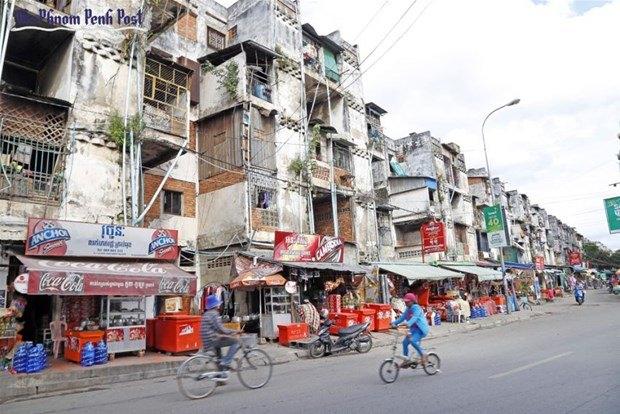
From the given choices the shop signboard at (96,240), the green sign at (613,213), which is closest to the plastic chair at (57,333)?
the shop signboard at (96,240)

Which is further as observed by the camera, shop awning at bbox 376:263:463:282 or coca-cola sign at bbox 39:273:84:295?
shop awning at bbox 376:263:463:282

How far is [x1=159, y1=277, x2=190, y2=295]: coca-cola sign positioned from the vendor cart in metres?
1.22

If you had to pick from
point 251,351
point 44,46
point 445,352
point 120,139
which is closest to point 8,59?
point 44,46

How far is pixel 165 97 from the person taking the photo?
1767 centimetres

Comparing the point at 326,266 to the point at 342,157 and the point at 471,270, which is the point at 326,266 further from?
the point at 471,270

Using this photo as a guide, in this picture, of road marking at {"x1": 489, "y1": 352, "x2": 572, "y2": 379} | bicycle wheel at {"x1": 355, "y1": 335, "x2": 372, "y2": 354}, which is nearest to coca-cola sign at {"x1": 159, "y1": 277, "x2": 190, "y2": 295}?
bicycle wheel at {"x1": 355, "y1": 335, "x2": 372, "y2": 354}

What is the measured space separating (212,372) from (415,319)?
4141mm

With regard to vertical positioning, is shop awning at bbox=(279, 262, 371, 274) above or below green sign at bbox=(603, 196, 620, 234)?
below

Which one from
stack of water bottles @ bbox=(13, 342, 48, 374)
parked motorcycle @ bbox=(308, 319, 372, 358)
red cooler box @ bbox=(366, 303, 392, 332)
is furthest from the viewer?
red cooler box @ bbox=(366, 303, 392, 332)

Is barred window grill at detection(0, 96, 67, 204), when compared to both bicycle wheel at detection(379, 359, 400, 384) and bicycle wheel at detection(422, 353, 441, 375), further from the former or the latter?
bicycle wheel at detection(422, 353, 441, 375)

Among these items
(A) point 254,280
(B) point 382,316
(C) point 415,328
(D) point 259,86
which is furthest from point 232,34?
(C) point 415,328

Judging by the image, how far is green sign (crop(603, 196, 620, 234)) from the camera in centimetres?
2880

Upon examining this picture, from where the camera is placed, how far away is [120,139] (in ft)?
48.6

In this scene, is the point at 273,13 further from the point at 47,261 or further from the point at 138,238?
the point at 47,261
